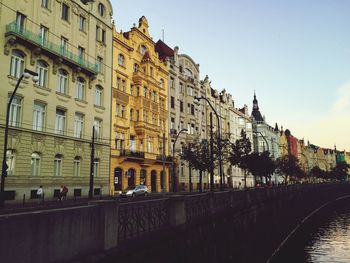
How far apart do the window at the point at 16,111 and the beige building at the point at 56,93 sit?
0.15ft

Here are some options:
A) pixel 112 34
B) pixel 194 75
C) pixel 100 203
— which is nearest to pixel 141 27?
pixel 112 34

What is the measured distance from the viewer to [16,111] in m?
27.0

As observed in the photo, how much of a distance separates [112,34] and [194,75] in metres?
25.4

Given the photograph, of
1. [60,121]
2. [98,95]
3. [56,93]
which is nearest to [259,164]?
[98,95]

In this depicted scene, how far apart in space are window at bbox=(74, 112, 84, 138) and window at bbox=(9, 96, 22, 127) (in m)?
6.73

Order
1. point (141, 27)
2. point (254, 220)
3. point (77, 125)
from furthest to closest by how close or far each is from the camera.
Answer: point (141, 27) → point (77, 125) → point (254, 220)

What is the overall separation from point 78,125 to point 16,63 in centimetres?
873

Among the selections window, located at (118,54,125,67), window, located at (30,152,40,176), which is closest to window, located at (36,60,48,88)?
window, located at (30,152,40,176)

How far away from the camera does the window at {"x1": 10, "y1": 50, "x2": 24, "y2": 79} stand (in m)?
27.2

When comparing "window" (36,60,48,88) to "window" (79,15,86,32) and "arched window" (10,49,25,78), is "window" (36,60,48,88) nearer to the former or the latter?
"arched window" (10,49,25,78)

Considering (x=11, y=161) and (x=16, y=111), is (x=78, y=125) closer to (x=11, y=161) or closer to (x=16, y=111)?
(x=16, y=111)

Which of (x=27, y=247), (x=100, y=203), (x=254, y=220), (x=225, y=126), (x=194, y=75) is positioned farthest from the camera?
(x=225, y=126)

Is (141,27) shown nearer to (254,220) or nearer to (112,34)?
(112,34)

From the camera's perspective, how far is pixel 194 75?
63094 mm
